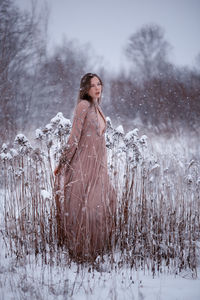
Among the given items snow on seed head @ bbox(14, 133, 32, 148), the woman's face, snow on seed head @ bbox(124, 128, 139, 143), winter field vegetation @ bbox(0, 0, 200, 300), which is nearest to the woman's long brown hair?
the woman's face

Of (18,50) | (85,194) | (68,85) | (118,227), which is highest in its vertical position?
(68,85)

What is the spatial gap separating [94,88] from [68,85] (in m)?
8.23

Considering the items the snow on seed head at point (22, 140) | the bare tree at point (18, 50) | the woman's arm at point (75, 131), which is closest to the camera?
the snow on seed head at point (22, 140)

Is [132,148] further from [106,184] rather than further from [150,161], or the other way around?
[106,184]

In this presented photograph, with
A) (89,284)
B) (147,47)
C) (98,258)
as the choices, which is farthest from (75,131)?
(147,47)

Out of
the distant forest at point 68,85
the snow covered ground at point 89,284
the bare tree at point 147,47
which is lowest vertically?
the snow covered ground at point 89,284

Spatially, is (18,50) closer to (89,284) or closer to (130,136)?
(130,136)

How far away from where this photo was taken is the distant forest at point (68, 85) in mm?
7340

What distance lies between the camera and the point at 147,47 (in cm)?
1574

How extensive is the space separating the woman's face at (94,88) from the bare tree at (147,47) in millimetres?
11657

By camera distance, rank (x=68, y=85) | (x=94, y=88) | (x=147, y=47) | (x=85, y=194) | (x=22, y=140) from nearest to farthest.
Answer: (x=22, y=140)
(x=85, y=194)
(x=94, y=88)
(x=68, y=85)
(x=147, y=47)

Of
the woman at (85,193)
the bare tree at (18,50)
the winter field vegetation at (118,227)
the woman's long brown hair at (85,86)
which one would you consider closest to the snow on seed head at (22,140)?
the winter field vegetation at (118,227)

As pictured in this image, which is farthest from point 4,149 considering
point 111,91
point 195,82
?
point 111,91

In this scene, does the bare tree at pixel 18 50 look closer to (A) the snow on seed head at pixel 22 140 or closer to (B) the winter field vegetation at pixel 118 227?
(B) the winter field vegetation at pixel 118 227
